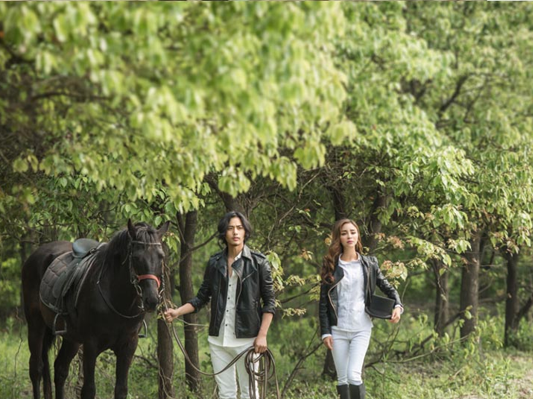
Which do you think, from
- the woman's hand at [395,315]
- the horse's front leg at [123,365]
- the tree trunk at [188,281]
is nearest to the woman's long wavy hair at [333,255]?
the woman's hand at [395,315]

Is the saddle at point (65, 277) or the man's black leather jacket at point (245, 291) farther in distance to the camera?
the saddle at point (65, 277)

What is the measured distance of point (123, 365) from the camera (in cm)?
686

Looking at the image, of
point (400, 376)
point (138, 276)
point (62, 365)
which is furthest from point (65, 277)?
point (400, 376)

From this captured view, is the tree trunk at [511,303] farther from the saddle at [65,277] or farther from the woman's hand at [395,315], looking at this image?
the saddle at [65,277]

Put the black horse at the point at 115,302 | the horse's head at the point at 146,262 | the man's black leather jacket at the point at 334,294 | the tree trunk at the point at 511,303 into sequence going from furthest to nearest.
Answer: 1. the tree trunk at the point at 511,303
2. the man's black leather jacket at the point at 334,294
3. the black horse at the point at 115,302
4. the horse's head at the point at 146,262

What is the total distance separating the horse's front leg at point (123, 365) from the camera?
6797mm

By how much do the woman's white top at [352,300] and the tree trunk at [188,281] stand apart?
3.14 meters

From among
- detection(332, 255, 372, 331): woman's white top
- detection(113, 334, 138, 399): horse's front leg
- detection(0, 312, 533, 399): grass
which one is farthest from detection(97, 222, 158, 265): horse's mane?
detection(0, 312, 533, 399): grass

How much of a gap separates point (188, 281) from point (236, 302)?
390 cm

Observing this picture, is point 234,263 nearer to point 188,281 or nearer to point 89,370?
point 89,370

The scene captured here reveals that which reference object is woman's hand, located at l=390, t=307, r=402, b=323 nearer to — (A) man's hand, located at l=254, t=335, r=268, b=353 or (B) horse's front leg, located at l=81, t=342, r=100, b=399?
(A) man's hand, located at l=254, t=335, r=268, b=353

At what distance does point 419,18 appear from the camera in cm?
1495

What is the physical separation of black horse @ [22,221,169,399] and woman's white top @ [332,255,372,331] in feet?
5.16

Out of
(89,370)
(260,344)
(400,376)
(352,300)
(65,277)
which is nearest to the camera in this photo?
(260,344)
